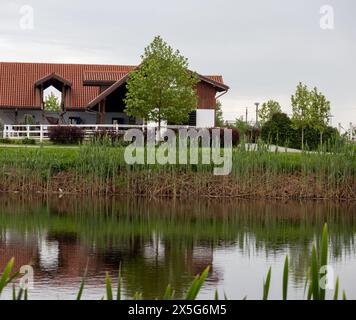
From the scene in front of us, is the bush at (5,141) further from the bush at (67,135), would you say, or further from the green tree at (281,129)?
the green tree at (281,129)

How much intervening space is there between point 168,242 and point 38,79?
3324 cm

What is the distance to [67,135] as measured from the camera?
36.6 meters

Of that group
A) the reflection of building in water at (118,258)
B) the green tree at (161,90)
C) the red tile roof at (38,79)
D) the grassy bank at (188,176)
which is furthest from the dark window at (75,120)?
the reflection of building in water at (118,258)

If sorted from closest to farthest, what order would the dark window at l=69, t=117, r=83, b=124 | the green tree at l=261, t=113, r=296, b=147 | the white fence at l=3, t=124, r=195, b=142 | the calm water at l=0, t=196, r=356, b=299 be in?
the calm water at l=0, t=196, r=356, b=299 → the white fence at l=3, t=124, r=195, b=142 → the green tree at l=261, t=113, r=296, b=147 → the dark window at l=69, t=117, r=83, b=124

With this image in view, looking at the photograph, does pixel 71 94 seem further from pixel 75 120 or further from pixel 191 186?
pixel 191 186

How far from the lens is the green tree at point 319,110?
43750 mm

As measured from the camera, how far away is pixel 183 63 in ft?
131

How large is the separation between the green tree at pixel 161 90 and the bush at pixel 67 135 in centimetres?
300

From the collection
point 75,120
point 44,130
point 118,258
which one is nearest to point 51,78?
point 75,120

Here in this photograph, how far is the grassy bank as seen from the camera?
24047mm

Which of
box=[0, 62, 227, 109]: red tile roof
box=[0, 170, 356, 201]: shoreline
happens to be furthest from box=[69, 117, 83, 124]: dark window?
box=[0, 170, 356, 201]: shoreline

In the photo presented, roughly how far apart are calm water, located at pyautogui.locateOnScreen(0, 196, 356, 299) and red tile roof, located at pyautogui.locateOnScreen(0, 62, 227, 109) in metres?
22.6

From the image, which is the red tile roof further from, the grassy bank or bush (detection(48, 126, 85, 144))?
the grassy bank
